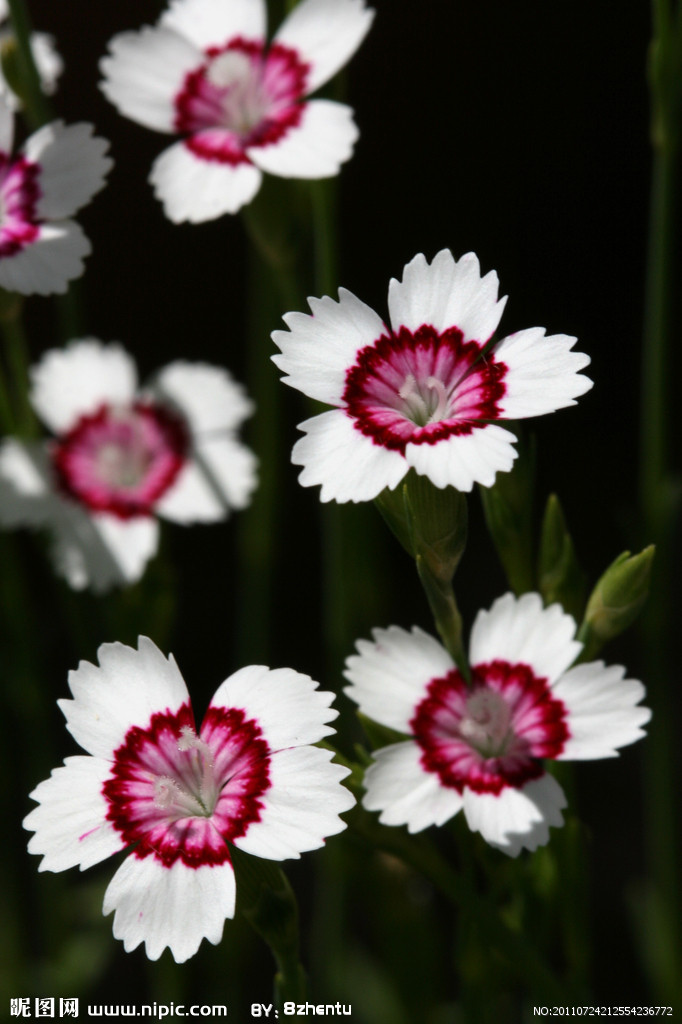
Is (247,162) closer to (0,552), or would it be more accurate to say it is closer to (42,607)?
(0,552)

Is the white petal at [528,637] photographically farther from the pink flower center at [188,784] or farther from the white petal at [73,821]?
the white petal at [73,821]

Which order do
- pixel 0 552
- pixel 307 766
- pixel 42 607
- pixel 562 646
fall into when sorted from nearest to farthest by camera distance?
pixel 307 766 → pixel 562 646 → pixel 0 552 → pixel 42 607

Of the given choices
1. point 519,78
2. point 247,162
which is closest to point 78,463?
point 247,162

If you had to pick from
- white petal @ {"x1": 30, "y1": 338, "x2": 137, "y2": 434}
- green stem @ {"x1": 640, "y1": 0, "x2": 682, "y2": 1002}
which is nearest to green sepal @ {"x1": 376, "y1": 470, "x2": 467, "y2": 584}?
green stem @ {"x1": 640, "y1": 0, "x2": 682, "y2": 1002}

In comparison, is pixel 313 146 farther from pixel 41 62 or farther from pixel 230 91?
pixel 41 62

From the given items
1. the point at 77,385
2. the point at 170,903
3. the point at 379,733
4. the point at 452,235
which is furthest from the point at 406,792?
the point at 452,235

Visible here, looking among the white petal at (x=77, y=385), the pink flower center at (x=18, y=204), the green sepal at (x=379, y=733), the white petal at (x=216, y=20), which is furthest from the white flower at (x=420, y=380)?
the white petal at (x=77, y=385)

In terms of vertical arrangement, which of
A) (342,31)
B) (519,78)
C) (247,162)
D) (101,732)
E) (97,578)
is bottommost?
(101,732)
